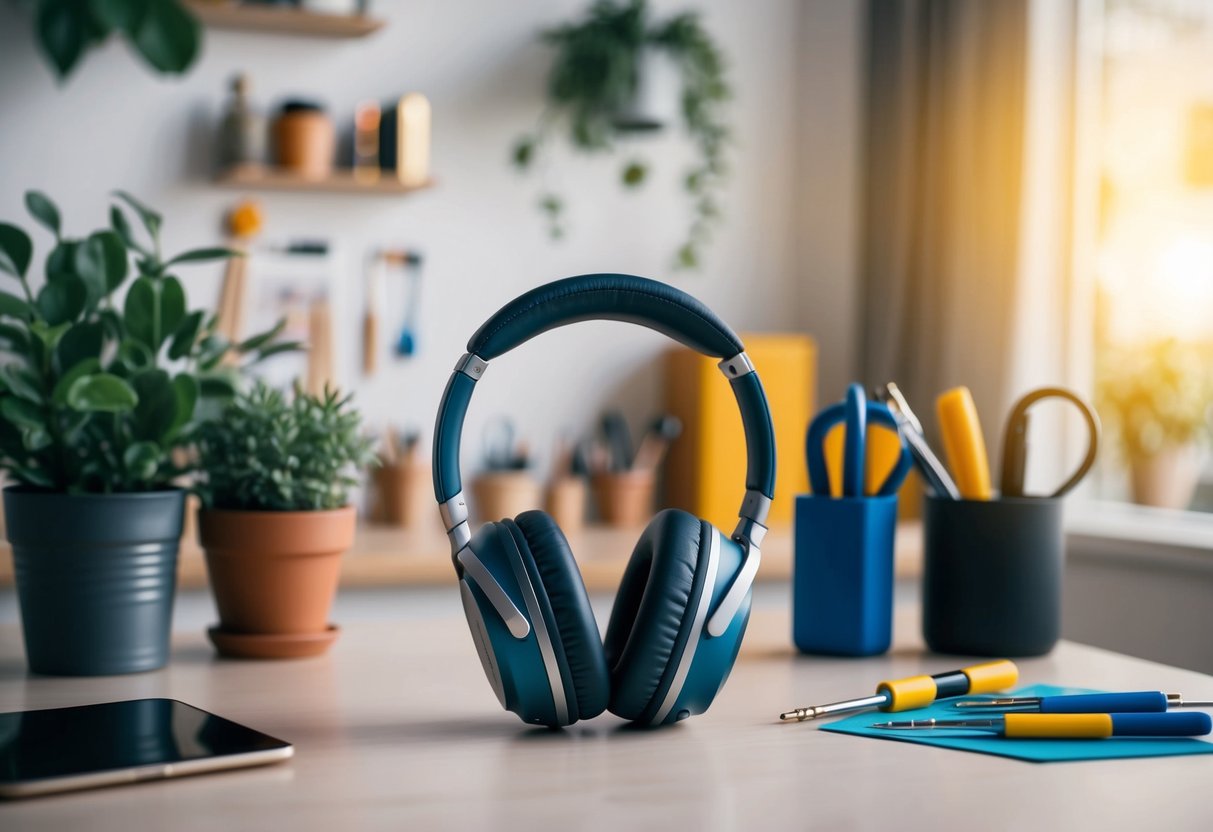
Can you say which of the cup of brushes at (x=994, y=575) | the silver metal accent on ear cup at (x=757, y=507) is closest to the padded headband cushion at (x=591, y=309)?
the silver metal accent on ear cup at (x=757, y=507)

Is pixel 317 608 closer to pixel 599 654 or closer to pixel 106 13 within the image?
pixel 599 654

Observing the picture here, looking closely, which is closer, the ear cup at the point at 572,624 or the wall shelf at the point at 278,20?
the ear cup at the point at 572,624

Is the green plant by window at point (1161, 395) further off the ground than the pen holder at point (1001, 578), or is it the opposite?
the green plant by window at point (1161, 395)

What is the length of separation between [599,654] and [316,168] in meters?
1.62

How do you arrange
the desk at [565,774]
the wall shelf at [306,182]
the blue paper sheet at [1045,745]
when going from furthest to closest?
the wall shelf at [306,182]
the blue paper sheet at [1045,745]
the desk at [565,774]

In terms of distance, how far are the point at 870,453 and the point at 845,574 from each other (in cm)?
15

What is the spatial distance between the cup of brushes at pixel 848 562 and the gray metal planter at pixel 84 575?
540 mm

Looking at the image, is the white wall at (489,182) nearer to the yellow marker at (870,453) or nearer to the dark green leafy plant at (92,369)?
the yellow marker at (870,453)

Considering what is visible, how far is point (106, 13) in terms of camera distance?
2.58 feet

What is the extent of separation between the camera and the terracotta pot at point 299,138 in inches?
87.0

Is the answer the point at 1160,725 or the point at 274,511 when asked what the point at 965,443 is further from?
the point at 274,511

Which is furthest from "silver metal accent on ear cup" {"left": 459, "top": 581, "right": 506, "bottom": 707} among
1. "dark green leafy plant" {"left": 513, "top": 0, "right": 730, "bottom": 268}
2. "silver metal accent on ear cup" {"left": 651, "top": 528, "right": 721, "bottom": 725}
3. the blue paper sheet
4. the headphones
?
"dark green leafy plant" {"left": 513, "top": 0, "right": 730, "bottom": 268}

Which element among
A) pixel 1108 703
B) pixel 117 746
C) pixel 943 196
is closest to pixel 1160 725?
pixel 1108 703

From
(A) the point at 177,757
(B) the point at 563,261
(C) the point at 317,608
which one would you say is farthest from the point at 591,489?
(A) the point at 177,757
